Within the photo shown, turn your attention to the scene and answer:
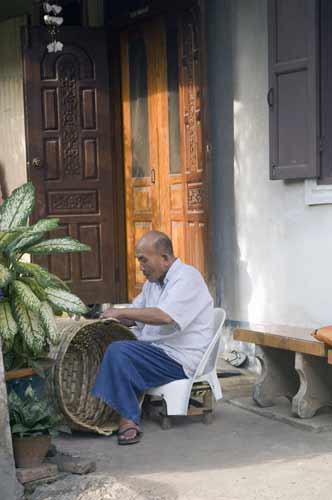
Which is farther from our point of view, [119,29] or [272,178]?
[119,29]

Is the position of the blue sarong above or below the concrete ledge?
above

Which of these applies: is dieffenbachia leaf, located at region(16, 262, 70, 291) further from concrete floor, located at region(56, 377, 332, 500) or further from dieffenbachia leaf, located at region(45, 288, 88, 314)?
concrete floor, located at region(56, 377, 332, 500)

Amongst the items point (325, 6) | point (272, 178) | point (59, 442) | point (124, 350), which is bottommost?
point (59, 442)

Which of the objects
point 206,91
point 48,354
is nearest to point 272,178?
point 206,91

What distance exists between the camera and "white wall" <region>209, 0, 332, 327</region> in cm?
672

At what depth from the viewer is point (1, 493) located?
14.5 feet

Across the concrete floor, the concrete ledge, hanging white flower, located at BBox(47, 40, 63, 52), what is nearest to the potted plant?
the concrete floor

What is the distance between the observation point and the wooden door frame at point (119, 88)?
7.58 m

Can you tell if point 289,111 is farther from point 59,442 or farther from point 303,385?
point 59,442

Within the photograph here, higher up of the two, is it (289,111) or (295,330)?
(289,111)

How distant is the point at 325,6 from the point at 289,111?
72 centimetres

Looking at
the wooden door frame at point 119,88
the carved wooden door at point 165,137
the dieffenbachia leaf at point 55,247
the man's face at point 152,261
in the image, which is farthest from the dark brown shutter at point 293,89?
the dieffenbachia leaf at point 55,247

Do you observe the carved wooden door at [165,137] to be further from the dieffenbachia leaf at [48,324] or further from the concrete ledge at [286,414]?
the dieffenbachia leaf at [48,324]

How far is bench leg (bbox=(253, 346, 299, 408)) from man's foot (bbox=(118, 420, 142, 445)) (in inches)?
39.3
